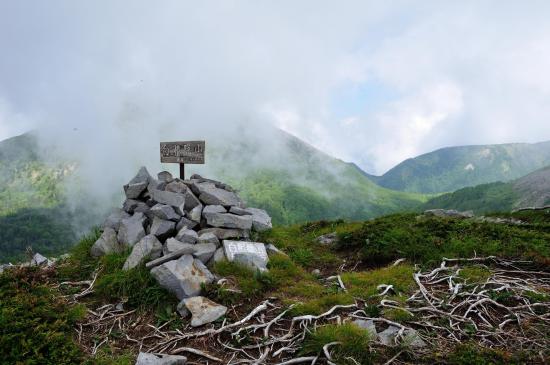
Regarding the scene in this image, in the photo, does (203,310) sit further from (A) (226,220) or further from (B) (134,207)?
(B) (134,207)

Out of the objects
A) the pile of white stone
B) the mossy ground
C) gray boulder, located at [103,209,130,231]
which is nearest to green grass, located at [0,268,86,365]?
the mossy ground

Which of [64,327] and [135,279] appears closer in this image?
[64,327]

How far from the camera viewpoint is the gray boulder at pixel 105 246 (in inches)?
415

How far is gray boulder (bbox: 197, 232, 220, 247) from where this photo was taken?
10094 millimetres

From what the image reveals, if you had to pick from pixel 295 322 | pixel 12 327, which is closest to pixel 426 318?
pixel 295 322

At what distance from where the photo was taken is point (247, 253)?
31.5 ft

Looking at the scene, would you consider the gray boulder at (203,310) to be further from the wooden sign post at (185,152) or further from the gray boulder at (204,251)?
the wooden sign post at (185,152)

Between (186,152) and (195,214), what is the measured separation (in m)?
3.62

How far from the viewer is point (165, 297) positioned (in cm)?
802

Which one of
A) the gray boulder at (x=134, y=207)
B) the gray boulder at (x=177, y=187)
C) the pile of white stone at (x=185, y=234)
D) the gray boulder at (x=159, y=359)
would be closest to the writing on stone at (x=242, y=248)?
the pile of white stone at (x=185, y=234)

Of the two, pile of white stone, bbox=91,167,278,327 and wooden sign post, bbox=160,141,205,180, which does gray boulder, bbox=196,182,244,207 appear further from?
wooden sign post, bbox=160,141,205,180

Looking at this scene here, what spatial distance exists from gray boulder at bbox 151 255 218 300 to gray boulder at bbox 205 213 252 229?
2.35m

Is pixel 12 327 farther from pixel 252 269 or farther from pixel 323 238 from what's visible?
pixel 323 238

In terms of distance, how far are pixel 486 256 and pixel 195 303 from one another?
7.76 meters
